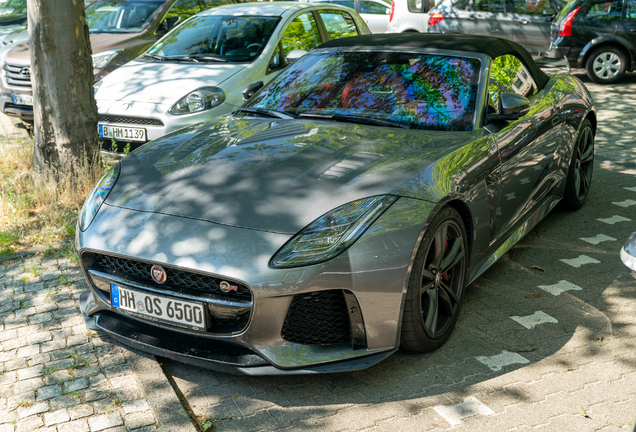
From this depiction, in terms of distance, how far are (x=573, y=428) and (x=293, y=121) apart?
2393 millimetres

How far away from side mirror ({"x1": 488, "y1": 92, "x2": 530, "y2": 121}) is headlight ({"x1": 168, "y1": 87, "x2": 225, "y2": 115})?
3.48 metres

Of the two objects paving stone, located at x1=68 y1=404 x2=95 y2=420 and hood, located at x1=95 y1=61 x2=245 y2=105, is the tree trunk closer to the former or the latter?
hood, located at x1=95 y1=61 x2=245 y2=105

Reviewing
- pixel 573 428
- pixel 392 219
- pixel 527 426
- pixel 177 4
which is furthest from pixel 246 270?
pixel 177 4

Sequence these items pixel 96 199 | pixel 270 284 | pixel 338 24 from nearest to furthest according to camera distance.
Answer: pixel 270 284, pixel 96 199, pixel 338 24

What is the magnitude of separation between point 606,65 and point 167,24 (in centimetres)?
776

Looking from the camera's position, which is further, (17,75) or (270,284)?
(17,75)

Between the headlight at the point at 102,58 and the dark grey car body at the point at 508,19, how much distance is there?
745 centimetres

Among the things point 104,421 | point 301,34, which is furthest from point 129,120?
point 104,421

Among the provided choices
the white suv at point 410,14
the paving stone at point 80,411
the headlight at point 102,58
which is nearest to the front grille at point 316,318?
the paving stone at point 80,411

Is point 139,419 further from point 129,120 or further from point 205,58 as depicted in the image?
point 205,58

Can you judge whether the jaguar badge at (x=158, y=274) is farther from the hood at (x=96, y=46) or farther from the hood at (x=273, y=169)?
the hood at (x=96, y=46)

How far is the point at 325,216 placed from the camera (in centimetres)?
310

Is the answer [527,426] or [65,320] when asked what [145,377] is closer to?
[65,320]

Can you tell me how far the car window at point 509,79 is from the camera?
14.1 ft
